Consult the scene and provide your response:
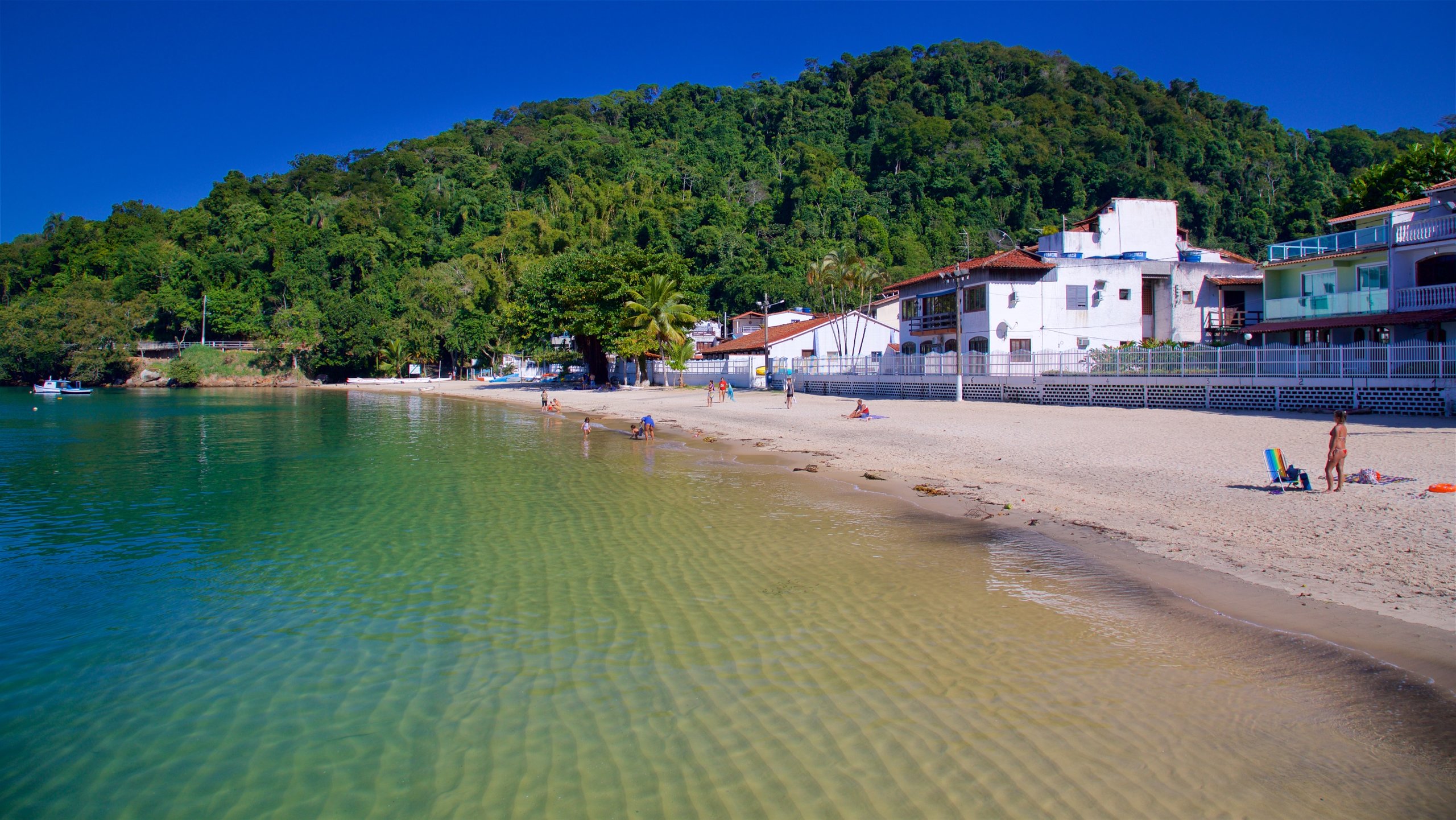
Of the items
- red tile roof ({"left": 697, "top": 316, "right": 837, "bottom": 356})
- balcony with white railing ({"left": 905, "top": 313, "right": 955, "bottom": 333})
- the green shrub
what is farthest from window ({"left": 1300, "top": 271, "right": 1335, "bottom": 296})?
the green shrub

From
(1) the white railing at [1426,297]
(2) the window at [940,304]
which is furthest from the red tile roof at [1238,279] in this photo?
(2) the window at [940,304]

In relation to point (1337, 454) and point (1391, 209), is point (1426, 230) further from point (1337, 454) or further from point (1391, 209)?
point (1337, 454)

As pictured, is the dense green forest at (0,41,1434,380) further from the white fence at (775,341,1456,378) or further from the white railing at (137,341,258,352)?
the white fence at (775,341,1456,378)

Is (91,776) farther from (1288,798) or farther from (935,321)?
(935,321)

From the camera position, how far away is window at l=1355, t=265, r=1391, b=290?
32.2 m

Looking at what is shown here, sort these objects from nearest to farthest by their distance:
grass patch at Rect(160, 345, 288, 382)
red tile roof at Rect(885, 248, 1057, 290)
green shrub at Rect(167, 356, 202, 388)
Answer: red tile roof at Rect(885, 248, 1057, 290) → green shrub at Rect(167, 356, 202, 388) → grass patch at Rect(160, 345, 288, 382)

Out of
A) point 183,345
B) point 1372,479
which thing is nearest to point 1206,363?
point 1372,479

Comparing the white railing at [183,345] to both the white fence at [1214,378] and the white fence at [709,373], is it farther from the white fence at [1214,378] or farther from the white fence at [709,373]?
the white fence at [1214,378]

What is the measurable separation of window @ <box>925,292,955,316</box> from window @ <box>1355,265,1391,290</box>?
18.2 meters

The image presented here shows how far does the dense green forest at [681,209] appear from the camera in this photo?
87.5 m

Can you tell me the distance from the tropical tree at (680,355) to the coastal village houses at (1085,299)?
17.3m

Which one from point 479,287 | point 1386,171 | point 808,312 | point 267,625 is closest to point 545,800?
point 267,625

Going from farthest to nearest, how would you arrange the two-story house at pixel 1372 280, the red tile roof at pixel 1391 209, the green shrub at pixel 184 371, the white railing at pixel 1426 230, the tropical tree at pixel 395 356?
the green shrub at pixel 184 371 < the tropical tree at pixel 395 356 < the red tile roof at pixel 1391 209 < the two-story house at pixel 1372 280 < the white railing at pixel 1426 230

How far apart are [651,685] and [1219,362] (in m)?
24.1
